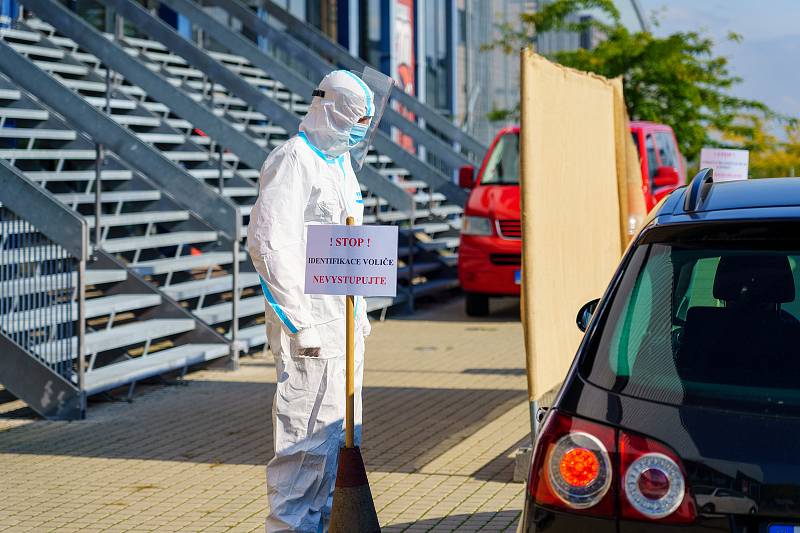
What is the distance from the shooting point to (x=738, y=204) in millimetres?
3738

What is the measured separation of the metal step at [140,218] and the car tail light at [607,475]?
30.1 feet

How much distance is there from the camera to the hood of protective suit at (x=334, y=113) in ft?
19.0

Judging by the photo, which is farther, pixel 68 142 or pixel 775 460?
pixel 68 142

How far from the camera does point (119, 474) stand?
764 centimetres

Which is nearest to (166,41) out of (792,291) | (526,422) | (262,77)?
(262,77)

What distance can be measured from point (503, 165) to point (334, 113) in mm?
10360

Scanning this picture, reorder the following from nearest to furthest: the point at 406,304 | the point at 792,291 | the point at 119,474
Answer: the point at 792,291, the point at 119,474, the point at 406,304

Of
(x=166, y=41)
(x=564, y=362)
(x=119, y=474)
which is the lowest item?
(x=119, y=474)

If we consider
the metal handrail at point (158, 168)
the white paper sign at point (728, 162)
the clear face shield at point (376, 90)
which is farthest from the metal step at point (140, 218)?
the clear face shield at point (376, 90)

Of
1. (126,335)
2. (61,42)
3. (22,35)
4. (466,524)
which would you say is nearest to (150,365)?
(126,335)

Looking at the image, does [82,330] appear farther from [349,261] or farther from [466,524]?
[349,261]

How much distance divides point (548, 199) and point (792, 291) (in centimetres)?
292

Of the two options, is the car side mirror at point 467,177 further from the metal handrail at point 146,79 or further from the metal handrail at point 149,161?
the metal handrail at point 149,161

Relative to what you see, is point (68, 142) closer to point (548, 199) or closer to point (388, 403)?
point (388, 403)
